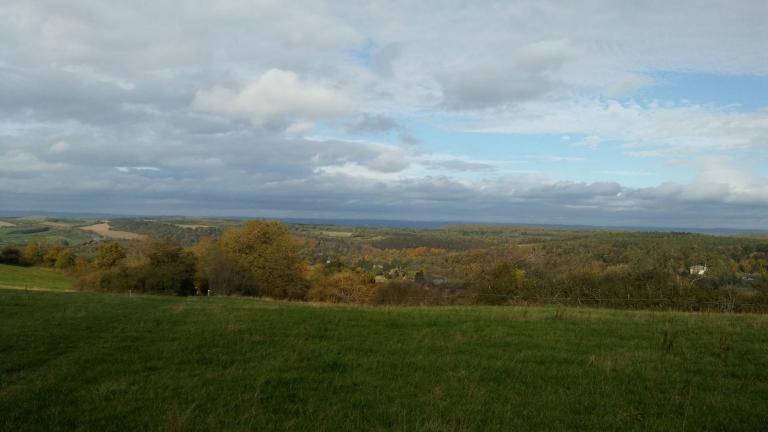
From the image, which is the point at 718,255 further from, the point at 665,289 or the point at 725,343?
the point at 725,343

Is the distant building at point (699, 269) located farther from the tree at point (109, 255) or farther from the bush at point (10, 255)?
the bush at point (10, 255)

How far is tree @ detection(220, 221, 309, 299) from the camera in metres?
51.1

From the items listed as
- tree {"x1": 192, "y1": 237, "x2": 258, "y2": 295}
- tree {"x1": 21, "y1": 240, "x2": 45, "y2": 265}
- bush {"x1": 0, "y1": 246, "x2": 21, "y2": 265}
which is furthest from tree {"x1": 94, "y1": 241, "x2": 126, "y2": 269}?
tree {"x1": 192, "y1": 237, "x2": 258, "y2": 295}

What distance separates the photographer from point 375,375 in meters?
8.45

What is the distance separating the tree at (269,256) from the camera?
51062 millimetres

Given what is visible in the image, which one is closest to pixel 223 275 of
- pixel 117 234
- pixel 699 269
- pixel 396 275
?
pixel 396 275

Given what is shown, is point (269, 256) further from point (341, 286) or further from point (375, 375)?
point (375, 375)

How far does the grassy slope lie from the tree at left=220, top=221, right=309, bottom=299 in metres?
37.1

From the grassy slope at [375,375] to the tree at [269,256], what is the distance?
122 feet

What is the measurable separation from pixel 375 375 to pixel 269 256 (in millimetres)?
44704

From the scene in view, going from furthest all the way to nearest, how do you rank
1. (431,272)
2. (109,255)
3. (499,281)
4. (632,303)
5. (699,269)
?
1. (431,272)
2. (109,255)
3. (699,269)
4. (499,281)
5. (632,303)

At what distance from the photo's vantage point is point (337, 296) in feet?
183

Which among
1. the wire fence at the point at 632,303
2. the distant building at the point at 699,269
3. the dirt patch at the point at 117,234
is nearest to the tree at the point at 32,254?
the dirt patch at the point at 117,234

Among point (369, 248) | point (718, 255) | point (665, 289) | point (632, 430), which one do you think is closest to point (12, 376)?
point (632, 430)
